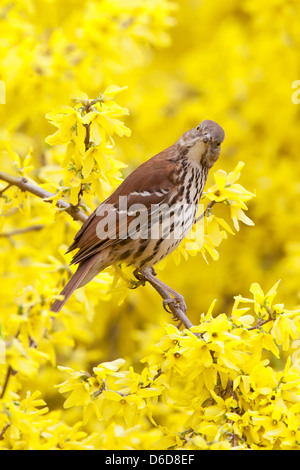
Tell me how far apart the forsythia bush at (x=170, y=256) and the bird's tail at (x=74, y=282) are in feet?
0.22

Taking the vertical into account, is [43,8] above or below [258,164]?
above

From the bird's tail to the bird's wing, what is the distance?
0.04 meters

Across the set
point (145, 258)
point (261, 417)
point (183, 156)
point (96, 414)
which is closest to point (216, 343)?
point (261, 417)

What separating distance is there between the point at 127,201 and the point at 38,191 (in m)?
0.50

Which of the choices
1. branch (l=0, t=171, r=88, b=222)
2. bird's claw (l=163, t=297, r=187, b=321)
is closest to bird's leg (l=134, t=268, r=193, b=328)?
bird's claw (l=163, t=297, r=187, b=321)

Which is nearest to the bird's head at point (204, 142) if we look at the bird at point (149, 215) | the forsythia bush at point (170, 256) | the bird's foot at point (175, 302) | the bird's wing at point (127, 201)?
the bird at point (149, 215)

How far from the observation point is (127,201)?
3373 millimetres

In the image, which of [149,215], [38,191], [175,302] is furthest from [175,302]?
[38,191]

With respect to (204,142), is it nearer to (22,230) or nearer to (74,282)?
(74,282)

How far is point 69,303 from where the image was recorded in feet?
11.4

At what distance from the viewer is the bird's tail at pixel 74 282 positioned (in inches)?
117

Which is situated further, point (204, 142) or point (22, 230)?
point (22, 230)

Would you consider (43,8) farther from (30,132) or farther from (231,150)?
(231,150)

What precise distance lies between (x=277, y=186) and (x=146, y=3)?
80.4 inches
